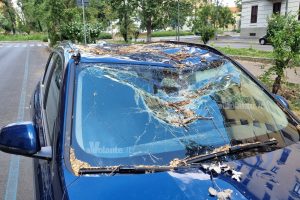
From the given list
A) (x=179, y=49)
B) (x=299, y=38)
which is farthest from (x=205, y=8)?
(x=179, y=49)

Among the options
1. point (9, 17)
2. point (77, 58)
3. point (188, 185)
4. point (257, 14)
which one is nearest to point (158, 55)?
Result: point (77, 58)

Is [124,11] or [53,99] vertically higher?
[124,11]

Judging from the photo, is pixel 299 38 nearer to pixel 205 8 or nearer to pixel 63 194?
pixel 63 194

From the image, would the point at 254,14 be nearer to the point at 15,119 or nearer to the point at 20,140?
the point at 15,119

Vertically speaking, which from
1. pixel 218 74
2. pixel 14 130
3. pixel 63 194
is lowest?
pixel 63 194

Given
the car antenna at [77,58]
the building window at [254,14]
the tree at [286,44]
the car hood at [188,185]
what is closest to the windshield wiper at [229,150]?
the car hood at [188,185]

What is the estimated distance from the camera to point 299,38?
23.7ft

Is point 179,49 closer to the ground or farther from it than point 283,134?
farther from it

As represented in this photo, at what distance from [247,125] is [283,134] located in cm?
24

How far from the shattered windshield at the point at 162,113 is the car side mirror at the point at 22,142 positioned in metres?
0.25

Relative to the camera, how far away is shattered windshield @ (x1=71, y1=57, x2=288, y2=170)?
84.4 inches

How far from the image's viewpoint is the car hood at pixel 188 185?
1.74 m

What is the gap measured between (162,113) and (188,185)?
730 mm

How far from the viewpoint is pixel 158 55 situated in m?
3.08
